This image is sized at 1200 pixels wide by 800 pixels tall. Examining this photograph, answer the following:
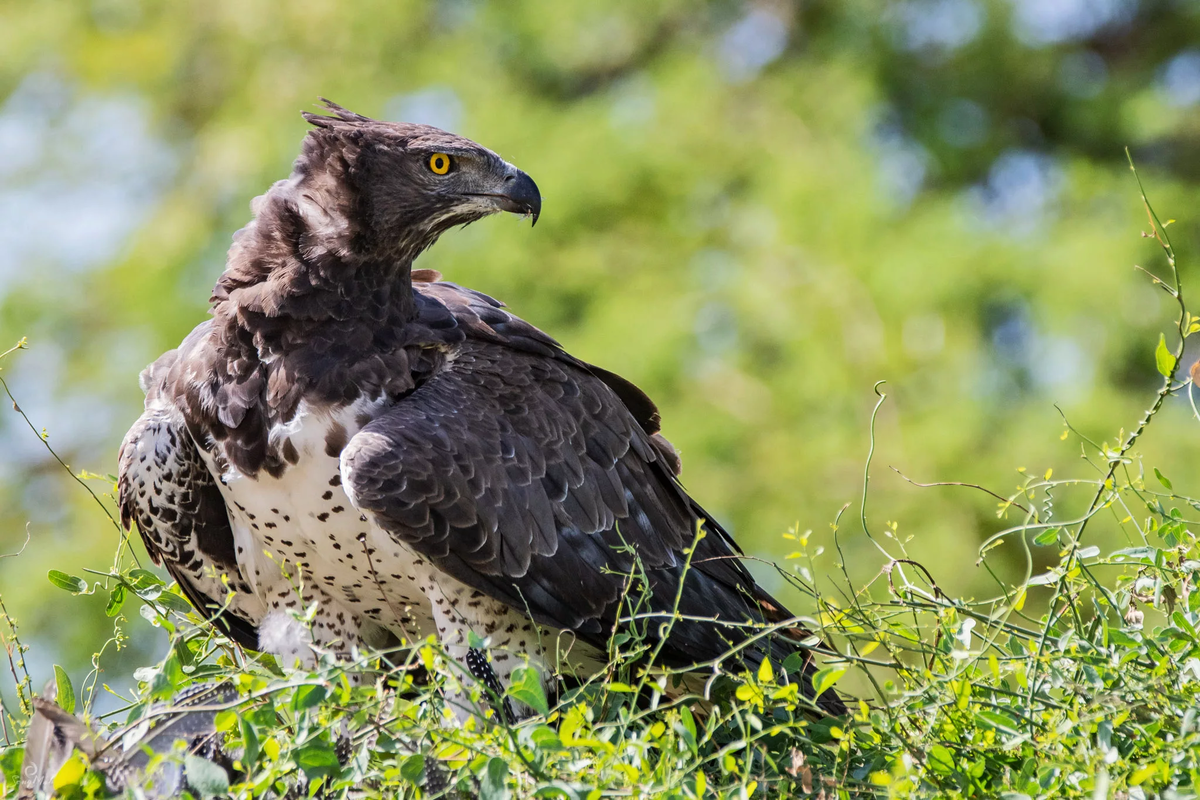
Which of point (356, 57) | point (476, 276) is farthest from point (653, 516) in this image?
point (356, 57)

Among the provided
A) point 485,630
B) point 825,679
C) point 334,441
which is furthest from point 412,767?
point 334,441

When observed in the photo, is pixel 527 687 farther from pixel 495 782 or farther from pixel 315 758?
pixel 315 758

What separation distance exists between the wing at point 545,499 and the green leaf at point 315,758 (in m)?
1.00

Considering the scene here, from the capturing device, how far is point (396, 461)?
10.8ft

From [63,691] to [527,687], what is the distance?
3.99ft

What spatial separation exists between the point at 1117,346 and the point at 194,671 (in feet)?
24.7

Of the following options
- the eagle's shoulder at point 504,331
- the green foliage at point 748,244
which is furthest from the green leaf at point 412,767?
the green foliage at point 748,244

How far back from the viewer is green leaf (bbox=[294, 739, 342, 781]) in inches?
91.6

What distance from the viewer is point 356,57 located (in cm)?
1252

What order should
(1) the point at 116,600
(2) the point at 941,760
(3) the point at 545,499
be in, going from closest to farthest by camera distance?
(2) the point at 941,760, (1) the point at 116,600, (3) the point at 545,499

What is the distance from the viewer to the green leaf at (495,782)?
7.51ft

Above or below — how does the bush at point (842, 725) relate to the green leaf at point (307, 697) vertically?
above

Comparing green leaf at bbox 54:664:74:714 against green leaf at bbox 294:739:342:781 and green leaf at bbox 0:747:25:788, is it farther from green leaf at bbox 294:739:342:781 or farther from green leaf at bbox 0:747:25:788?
green leaf at bbox 294:739:342:781

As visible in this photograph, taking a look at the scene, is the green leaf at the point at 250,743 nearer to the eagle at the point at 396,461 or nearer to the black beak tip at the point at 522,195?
the eagle at the point at 396,461
